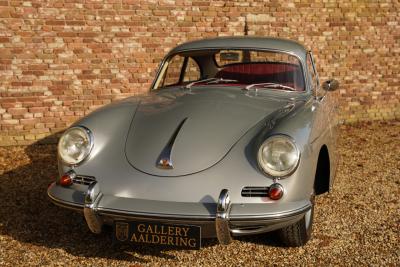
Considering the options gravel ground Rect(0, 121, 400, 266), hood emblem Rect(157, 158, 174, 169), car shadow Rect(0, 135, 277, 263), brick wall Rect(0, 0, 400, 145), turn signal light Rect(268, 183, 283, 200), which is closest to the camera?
turn signal light Rect(268, 183, 283, 200)

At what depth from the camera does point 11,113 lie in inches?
255

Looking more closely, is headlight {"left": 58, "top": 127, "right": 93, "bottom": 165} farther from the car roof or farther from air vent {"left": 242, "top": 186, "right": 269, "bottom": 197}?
the car roof

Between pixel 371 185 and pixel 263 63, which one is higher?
pixel 263 63

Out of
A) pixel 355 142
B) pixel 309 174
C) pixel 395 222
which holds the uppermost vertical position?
pixel 309 174

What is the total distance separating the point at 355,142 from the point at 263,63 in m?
3.40

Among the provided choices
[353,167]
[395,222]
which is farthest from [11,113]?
[395,222]

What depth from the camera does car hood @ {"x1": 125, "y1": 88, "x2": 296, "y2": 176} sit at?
2918 mm

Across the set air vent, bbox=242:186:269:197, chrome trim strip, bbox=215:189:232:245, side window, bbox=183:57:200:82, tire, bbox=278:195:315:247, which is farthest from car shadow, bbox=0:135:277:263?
side window, bbox=183:57:200:82

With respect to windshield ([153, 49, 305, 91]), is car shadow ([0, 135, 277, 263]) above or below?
below

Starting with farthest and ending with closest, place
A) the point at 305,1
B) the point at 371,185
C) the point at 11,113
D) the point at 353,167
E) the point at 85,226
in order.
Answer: the point at 305,1 → the point at 11,113 → the point at 353,167 → the point at 371,185 → the point at 85,226

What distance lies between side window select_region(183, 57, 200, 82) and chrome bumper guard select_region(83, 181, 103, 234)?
1797 millimetres

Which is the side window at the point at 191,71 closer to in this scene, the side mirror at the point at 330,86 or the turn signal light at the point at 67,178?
the side mirror at the point at 330,86

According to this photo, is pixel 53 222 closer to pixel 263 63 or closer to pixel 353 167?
pixel 263 63

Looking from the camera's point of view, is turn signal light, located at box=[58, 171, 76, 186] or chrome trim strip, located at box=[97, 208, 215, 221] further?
turn signal light, located at box=[58, 171, 76, 186]
